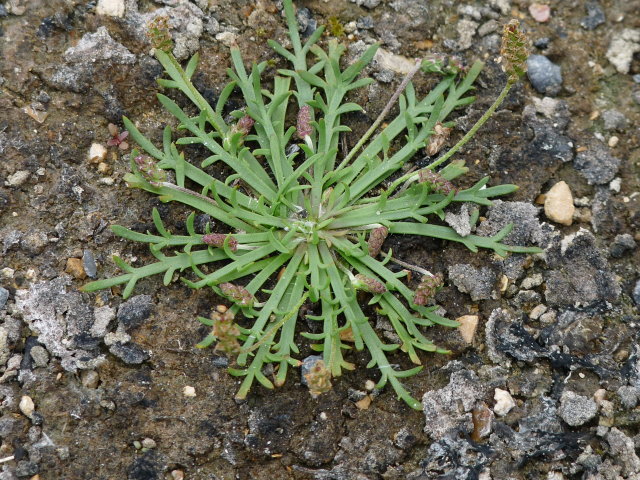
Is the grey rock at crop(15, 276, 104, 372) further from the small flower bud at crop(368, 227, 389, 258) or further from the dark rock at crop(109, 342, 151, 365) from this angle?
the small flower bud at crop(368, 227, 389, 258)

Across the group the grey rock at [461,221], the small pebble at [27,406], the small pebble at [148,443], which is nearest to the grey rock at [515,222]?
the grey rock at [461,221]

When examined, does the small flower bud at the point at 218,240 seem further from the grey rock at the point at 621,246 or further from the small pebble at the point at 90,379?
the grey rock at the point at 621,246

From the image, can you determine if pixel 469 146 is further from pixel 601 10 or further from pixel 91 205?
pixel 91 205

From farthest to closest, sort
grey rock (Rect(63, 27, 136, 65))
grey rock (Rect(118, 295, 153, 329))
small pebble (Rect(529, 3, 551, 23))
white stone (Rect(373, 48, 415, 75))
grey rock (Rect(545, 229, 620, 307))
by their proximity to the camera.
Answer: small pebble (Rect(529, 3, 551, 23)) < white stone (Rect(373, 48, 415, 75)) < grey rock (Rect(63, 27, 136, 65)) < grey rock (Rect(545, 229, 620, 307)) < grey rock (Rect(118, 295, 153, 329))

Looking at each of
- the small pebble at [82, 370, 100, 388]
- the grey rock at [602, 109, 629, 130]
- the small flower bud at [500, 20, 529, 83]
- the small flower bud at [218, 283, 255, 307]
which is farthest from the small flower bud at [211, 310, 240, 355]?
the grey rock at [602, 109, 629, 130]

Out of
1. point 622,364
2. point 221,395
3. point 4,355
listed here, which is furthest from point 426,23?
point 4,355
